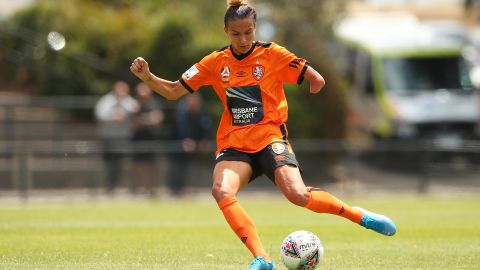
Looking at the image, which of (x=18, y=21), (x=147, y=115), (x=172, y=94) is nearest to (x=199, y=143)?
(x=147, y=115)

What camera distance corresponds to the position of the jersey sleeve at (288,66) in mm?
8414

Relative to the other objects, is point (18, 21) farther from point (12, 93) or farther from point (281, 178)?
point (281, 178)

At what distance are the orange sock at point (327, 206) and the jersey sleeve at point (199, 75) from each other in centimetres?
135

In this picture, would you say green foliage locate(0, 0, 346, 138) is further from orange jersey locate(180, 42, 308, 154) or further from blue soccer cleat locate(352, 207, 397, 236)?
blue soccer cleat locate(352, 207, 397, 236)

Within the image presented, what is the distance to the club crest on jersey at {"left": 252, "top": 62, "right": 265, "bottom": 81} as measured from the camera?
27.3ft

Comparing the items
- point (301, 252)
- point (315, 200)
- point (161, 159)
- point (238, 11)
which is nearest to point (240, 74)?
point (238, 11)

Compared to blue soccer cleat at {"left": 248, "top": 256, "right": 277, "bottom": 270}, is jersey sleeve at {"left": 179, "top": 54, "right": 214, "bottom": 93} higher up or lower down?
higher up

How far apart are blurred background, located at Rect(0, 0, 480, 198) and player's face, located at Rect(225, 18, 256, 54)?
11.8 m

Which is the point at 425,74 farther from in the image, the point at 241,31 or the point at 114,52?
the point at 241,31

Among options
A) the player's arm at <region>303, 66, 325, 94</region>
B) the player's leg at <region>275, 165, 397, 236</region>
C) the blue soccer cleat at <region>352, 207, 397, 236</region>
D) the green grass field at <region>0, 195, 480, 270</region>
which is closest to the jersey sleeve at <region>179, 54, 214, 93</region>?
the player's arm at <region>303, 66, 325, 94</region>

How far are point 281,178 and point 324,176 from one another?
12.8 m

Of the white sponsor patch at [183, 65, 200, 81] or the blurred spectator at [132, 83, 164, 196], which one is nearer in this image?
the white sponsor patch at [183, 65, 200, 81]

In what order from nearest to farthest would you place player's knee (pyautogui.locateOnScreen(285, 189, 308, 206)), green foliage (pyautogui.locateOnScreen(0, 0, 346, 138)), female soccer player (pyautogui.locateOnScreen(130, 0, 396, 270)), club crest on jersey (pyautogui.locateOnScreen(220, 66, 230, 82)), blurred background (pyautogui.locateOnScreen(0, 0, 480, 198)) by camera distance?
player's knee (pyautogui.locateOnScreen(285, 189, 308, 206))
female soccer player (pyautogui.locateOnScreen(130, 0, 396, 270))
club crest on jersey (pyautogui.locateOnScreen(220, 66, 230, 82))
blurred background (pyautogui.locateOnScreen(0, 0, 480, 198))
green foliage (pyautogui.locateOnScreen(0, 0, 346, 138))

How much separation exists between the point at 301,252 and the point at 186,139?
41.5 ft
